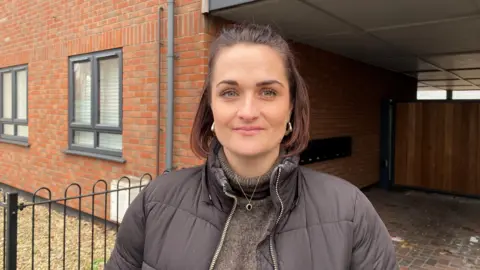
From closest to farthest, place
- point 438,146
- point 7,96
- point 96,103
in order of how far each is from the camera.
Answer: point 96,103, point 438,146, point 7,96

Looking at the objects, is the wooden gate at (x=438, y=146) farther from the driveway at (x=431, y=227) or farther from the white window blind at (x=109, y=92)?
the white window blind at (x=109, y=92)

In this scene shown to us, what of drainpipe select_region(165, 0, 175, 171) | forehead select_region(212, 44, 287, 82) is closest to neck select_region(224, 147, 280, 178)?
forehead select_region(212, 44, 287, 82)

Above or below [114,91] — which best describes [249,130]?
below

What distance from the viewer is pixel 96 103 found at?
5.69 metres

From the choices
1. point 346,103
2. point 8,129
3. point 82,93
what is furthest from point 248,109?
point 8,129

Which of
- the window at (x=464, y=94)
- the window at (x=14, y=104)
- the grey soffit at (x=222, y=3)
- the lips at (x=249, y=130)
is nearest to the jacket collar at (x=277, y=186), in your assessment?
the lips at (x=249, y=130)

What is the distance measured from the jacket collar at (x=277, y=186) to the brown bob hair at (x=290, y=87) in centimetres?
9

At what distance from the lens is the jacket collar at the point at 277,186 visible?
1.34m

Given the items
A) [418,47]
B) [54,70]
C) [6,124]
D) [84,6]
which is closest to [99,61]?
[84,6]

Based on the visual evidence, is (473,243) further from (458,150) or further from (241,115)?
(241,115)

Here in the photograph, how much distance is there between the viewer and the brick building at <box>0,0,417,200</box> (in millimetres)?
4504

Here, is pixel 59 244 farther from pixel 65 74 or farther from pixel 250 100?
pixel 250 100

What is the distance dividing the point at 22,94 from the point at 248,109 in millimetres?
7607

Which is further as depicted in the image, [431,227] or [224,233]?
[431,227]
